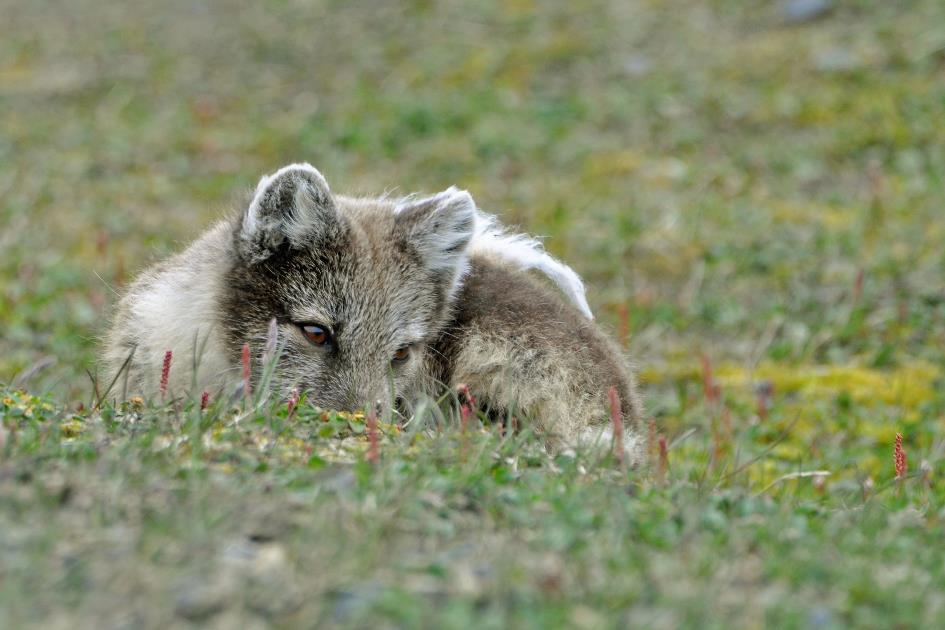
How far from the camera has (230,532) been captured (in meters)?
3.75

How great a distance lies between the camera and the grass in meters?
3.57

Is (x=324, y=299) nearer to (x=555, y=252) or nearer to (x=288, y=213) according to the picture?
(x=288, y=213)

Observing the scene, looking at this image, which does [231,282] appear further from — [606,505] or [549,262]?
[606,505]

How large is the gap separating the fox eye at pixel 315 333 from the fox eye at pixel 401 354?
40cm

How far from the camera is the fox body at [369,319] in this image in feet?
20.4

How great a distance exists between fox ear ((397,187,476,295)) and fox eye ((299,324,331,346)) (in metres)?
0.75

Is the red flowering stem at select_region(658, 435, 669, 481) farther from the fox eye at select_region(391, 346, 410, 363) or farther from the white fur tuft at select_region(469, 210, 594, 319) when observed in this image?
the white fur tuft at select_region(469, 210, 594, 319)

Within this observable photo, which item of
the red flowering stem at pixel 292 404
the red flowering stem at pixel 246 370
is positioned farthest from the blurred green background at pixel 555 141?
the red flowering stem at pixel 246 370

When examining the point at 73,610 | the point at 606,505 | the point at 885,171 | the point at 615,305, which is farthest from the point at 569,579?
the point at 885,171

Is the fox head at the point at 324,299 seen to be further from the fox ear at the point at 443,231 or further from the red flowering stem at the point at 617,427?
the red flowering stem at the point at 617,427

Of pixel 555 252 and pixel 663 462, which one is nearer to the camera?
pixel 663 462

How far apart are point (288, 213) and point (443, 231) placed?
896 millimetres

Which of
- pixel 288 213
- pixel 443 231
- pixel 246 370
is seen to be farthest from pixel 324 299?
pixel 246 370

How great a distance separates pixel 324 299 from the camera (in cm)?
639
